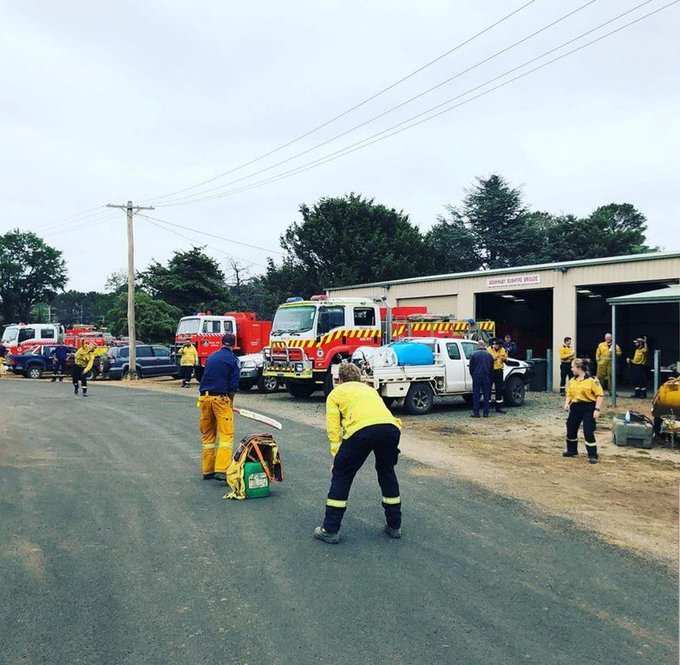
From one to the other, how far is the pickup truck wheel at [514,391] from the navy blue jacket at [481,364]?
250 cm

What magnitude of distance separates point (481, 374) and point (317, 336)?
4.90 meters

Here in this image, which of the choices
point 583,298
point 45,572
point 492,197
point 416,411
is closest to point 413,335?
point 416,411

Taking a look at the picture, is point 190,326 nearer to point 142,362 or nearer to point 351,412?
point 142,362

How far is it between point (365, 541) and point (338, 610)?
66.7 inches

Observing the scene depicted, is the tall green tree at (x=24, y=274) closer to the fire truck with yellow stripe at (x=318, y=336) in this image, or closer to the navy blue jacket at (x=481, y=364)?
the fire truck with yellow stripe at (x=318, y=336)

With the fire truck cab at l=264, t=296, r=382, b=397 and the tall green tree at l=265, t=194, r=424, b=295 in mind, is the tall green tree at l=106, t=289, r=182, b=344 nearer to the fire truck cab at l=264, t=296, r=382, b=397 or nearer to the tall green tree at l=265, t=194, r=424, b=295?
the tall green tree at l=265, t=194, r=424, b=295

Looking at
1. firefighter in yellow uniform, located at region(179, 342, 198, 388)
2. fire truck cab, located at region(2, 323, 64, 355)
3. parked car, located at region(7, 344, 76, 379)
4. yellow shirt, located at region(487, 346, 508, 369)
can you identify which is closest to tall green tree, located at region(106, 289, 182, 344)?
fire truck cab, located at region(2, 323, 64, 355)

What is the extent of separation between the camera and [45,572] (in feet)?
18.0

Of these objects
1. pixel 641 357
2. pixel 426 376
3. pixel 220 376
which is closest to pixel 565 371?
pixel 641 357

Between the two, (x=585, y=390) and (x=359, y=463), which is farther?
(x=585, y=390)

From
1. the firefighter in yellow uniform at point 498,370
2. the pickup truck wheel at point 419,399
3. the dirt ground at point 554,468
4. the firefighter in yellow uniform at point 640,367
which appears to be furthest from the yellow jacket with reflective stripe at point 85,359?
the firefighter in yellow uniform at point 640,367

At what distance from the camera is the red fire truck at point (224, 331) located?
26672 millimetres

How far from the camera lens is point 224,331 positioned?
2694 centimetres

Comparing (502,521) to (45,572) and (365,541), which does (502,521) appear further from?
(45,572)
